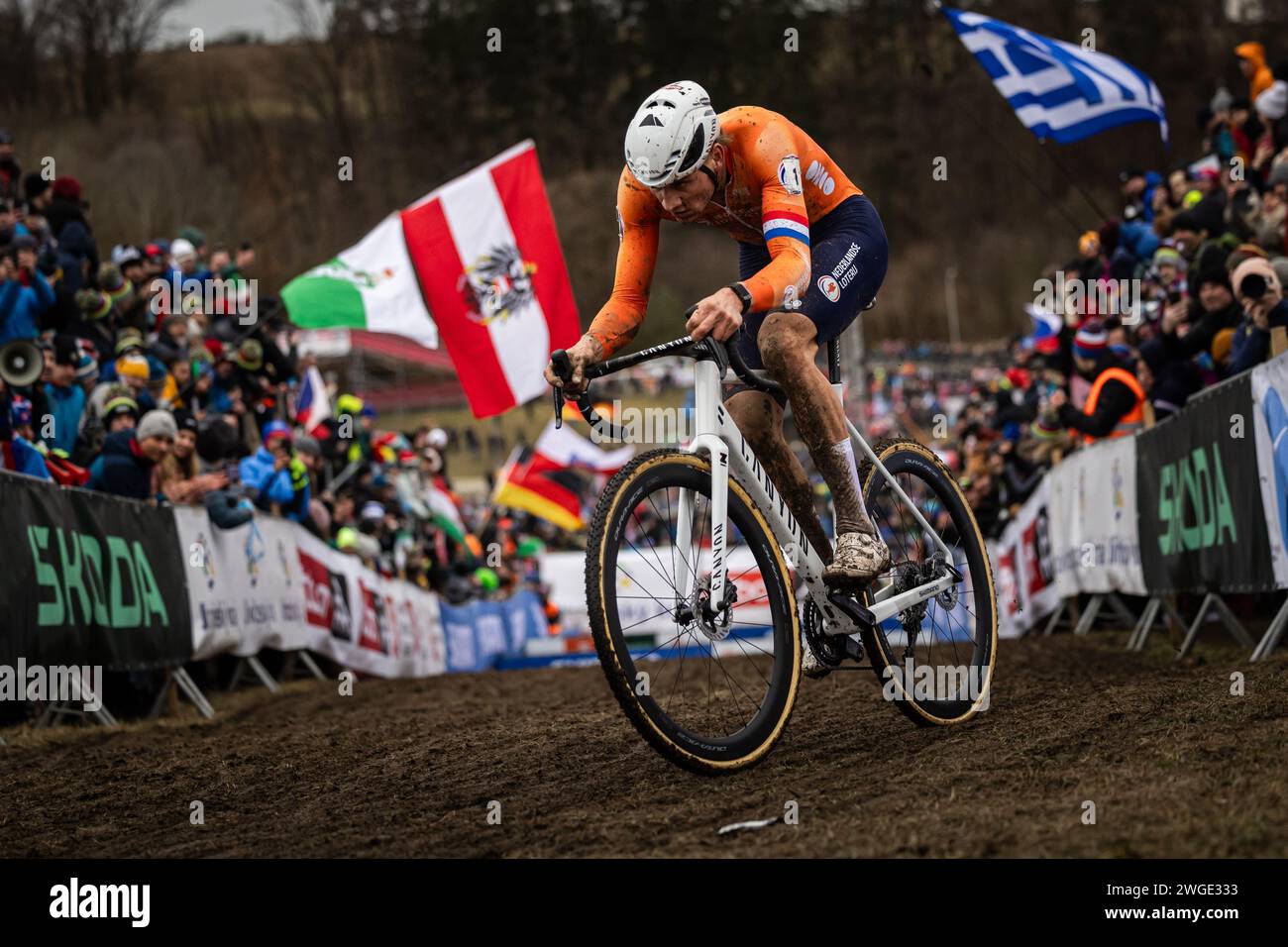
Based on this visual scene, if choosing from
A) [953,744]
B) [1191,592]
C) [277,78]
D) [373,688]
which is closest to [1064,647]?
[1191,592]

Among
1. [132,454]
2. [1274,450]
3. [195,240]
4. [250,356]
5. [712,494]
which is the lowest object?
[712,494]

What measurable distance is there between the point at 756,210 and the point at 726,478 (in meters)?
1.19

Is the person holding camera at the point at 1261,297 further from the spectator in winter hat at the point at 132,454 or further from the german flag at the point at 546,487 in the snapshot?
the german flag at the point at 546,487

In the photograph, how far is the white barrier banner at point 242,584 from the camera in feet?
38.7

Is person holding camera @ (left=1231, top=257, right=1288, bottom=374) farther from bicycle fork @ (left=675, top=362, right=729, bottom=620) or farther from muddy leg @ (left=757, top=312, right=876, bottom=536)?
bicycle fork @ (left=675, top=362, right=729, bottom=620)

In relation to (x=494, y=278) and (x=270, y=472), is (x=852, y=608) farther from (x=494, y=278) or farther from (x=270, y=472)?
(x=494, y=278)

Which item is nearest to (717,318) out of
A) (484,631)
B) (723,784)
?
(723,784)

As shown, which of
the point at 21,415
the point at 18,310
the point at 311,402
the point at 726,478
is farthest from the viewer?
the point at 311,402

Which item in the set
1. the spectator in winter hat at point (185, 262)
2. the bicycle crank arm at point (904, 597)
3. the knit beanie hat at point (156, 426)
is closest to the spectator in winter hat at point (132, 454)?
the knit beanie hat at point (156, 426)

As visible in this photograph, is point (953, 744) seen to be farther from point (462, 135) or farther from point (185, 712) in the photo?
point (462, 135)

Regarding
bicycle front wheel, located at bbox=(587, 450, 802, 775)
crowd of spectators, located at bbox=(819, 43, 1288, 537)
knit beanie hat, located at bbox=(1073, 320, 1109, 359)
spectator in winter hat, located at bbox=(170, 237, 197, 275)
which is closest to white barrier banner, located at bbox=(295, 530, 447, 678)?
spectator in winter hat, located at bbox=(170, 237, 197, 275)

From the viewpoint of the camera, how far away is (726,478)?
5441mm

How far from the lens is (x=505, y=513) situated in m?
31.0
